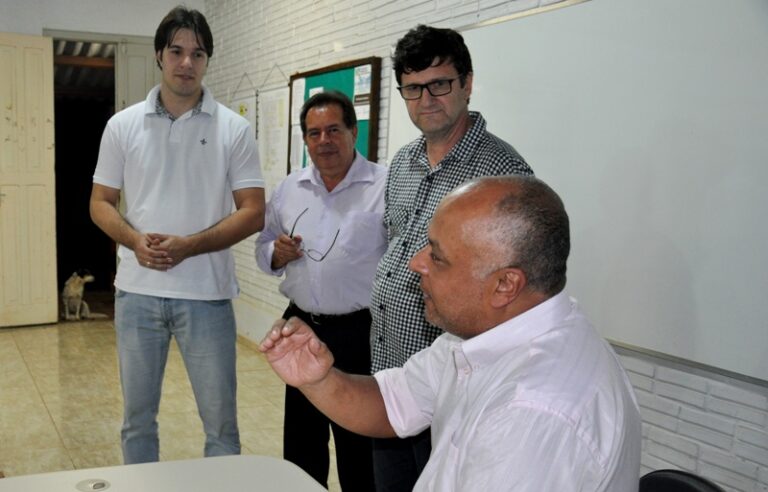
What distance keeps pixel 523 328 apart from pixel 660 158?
1306 millimetres

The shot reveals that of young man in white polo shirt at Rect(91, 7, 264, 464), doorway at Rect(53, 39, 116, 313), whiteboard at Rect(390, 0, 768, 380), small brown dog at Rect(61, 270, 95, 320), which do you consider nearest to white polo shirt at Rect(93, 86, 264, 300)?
young man in white polo shirt at Rect(91, 7, 264, 464)

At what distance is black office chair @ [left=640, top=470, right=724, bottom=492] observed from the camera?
3.71 ft

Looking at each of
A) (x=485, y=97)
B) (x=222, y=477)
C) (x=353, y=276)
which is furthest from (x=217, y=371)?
(x=485, y=97)

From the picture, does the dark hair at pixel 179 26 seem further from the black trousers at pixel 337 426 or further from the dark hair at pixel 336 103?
the black trousers at pixel 337 426

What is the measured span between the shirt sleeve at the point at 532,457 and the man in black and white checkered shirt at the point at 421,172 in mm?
952

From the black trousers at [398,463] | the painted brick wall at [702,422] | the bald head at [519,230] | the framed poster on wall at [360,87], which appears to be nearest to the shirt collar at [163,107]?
the black trousers at [398,463]

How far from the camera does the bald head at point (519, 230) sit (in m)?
1.14

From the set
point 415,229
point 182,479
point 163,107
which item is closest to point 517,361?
point 182,479

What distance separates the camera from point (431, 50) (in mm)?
2027

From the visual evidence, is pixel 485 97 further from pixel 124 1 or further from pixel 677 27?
pixel 124 1

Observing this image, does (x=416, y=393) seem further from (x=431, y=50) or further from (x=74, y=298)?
(x=74, y=298)

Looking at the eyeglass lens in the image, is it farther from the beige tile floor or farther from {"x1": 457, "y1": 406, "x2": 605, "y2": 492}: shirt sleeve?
the beige tile floor

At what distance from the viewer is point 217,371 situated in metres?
2.46

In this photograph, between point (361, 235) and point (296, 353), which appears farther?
point (361, 235)
